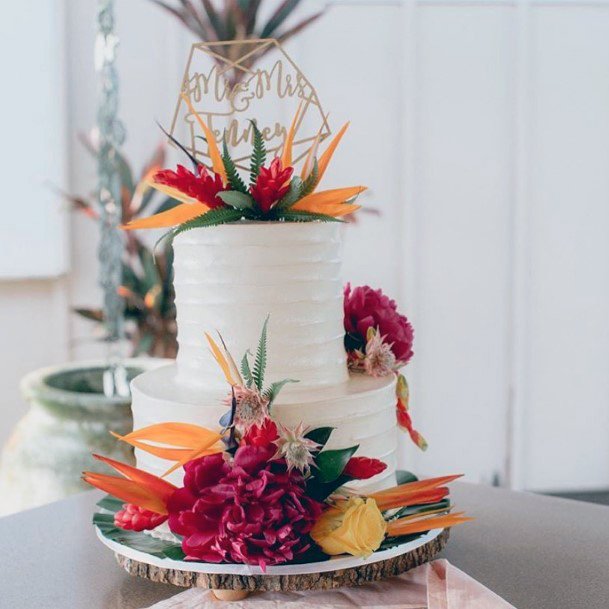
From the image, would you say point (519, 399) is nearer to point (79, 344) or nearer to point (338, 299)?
point (79, 344)

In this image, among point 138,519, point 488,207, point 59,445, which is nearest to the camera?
point 138,519

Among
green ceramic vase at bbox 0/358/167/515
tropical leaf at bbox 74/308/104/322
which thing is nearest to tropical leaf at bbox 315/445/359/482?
green ceramic vase at bbox 0/358/167/515

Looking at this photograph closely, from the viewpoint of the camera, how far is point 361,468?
1027mm

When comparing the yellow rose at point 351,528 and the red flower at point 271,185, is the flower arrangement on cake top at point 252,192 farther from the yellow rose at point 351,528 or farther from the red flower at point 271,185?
the yellow rose at point 351,528

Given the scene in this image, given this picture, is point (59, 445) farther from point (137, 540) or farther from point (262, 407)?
point (262, 407)

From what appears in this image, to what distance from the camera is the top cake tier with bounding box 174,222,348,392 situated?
43.1 inches

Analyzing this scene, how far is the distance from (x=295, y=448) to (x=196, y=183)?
35cm

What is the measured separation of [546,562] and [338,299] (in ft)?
1.43

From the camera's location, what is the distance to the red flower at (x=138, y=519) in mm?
1018

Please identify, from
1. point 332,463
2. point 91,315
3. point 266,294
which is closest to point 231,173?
point 266,294

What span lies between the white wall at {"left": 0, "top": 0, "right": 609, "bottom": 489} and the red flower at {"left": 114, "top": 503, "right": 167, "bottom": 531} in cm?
256

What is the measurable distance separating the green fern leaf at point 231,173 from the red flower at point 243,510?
34cm

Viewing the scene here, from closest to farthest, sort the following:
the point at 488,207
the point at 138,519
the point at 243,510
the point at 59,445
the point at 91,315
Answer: the point at 243,510
the point at 138,519
the point at 59,445
the point at 91,315
the point at 488,207

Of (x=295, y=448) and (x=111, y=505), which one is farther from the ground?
(x=295, y=448)
